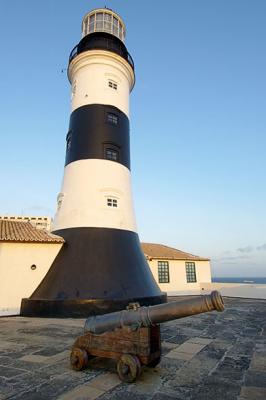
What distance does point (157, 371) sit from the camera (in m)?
4.71

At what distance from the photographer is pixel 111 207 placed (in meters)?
13.6

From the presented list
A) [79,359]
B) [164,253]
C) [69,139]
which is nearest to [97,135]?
[69,139]

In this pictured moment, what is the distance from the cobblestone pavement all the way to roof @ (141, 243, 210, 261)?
15.6m

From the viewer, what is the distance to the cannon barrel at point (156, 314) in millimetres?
4051

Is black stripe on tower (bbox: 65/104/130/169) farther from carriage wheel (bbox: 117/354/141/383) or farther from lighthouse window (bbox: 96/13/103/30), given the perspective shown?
carriage wheel (bbox: 117/354/141/383)

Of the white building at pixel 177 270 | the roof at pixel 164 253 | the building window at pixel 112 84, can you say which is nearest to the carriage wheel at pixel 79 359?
the building window at pixel 112 84

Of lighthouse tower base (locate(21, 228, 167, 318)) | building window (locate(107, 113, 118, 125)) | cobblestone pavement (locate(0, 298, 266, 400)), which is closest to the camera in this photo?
cobblestone pavement (locate(0, 298, 266, 400))

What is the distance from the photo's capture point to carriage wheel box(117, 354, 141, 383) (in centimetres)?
424

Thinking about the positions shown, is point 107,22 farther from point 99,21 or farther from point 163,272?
point 163,272

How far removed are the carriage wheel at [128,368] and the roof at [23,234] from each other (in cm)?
904

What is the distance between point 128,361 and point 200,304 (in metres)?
1.46

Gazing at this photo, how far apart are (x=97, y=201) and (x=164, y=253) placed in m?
13.0

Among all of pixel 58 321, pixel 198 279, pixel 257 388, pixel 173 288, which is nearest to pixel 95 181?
pixel 58 321

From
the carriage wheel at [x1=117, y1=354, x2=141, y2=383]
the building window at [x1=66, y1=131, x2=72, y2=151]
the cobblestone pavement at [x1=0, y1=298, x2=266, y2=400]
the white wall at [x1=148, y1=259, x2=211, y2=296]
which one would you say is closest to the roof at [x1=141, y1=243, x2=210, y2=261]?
the white wall at [x1=148, y1=259, x2=211, y2=296]
